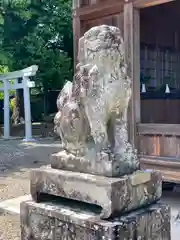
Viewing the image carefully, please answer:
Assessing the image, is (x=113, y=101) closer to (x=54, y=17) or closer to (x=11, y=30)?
(x=11, y=30)

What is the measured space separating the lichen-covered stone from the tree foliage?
10.1 m

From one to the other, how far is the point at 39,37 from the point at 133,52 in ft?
32.1

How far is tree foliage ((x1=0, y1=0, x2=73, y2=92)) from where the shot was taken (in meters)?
12.7

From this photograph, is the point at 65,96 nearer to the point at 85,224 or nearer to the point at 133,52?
the point at 85,224

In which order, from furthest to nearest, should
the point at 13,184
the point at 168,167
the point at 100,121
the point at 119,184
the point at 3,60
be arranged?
the point at 3,60 → the point at 13,184 → the point at 168,167 → the point at 100,121 → the point at 119,184

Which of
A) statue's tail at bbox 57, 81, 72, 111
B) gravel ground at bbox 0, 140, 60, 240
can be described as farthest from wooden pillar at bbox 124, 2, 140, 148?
statue's tail at bbox 57, 81, 72, 111

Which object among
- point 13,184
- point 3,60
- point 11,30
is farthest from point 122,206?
point 11,30

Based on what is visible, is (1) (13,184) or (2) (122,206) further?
(1) (13,184)

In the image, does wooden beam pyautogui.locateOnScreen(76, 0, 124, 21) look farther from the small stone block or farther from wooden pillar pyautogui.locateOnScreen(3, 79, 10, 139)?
wooden pillar pyautogui.locateOnScreen(3, 79, 10, 139)

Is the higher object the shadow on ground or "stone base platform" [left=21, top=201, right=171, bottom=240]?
"stone base platform" [left=21, top=201, right=171, bottom=240]

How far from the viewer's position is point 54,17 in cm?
1497

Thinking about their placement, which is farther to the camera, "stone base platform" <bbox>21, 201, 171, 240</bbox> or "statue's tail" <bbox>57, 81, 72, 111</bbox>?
"statue's tail" <bbox>57, 81, 72, 111</bbox>

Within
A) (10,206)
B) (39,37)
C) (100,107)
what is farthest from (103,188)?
(39,37)

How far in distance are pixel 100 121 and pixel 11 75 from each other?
45.3ft
